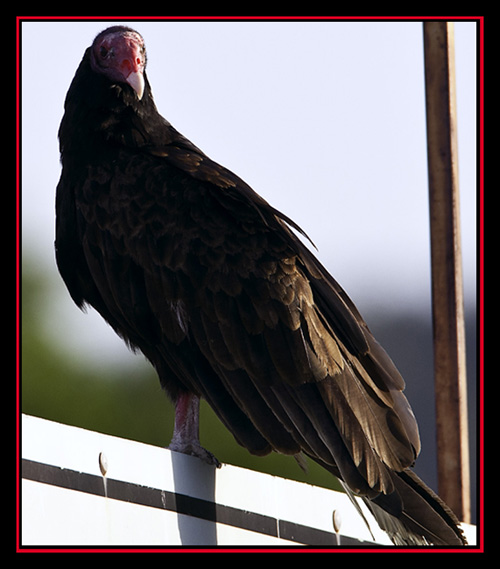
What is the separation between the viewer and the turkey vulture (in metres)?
4.59

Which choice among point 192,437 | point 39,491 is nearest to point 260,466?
point 192,437

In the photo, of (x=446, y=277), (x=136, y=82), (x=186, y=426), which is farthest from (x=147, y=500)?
(x=446, y=277)

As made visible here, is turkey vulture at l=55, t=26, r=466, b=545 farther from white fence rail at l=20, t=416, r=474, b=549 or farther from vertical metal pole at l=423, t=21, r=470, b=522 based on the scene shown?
vertical metal pole at l=423, t=21, r=470, b=522

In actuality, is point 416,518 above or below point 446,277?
below

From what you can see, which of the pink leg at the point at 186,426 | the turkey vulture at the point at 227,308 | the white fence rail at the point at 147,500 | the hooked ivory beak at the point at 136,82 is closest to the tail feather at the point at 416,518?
the turkey vulture at the point at 227,308

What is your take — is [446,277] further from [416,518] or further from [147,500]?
[147,500]

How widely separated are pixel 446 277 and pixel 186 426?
7.37ft

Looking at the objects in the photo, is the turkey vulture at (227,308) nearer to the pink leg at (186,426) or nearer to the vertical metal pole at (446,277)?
the pink leg at (186,426)

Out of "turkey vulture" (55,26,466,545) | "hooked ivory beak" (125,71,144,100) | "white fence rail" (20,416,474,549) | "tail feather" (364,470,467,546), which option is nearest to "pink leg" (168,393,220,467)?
"turkey vulture" (55,26,466,545)

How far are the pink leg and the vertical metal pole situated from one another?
1941 millimetres

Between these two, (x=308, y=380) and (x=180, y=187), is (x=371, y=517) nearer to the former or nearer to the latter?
(x=308, y=380)

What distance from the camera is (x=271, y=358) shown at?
473 cm

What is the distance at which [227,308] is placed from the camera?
4824mm

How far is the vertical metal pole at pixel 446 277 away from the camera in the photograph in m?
6.49
